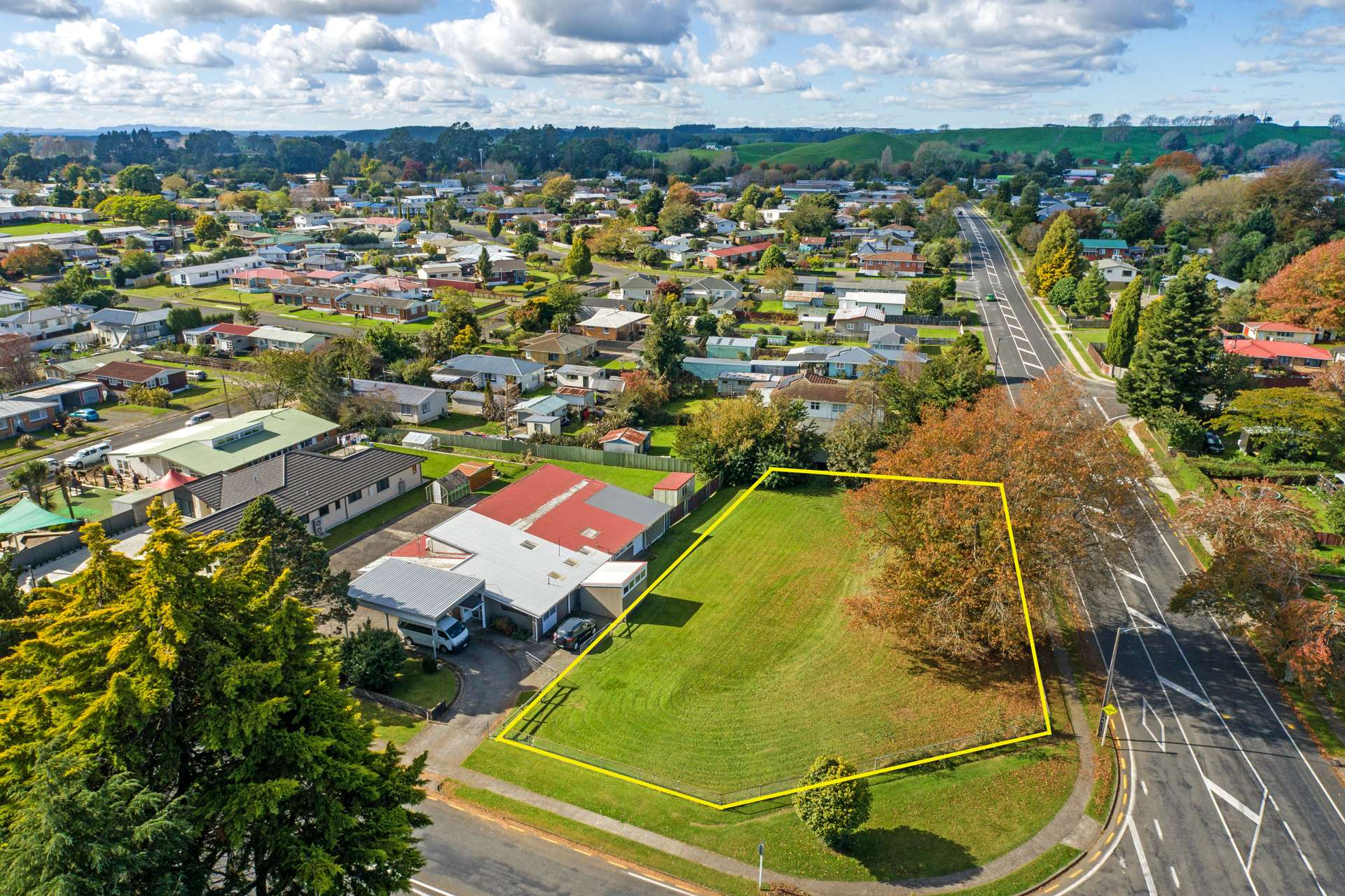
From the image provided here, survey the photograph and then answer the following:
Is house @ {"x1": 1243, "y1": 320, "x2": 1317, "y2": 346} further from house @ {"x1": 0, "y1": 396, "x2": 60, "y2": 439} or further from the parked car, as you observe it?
house @ {"x1": 0, "y1": 396, "x2": 60, "y2": 439}

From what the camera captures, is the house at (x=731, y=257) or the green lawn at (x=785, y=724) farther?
the house at (x=731, y=257)

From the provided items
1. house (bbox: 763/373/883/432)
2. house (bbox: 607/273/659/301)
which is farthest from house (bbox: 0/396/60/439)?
house (bbox: 607/273/659/301)

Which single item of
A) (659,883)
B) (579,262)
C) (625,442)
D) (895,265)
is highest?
(895,265)

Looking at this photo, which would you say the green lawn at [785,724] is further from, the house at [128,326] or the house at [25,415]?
the house at [128,326]

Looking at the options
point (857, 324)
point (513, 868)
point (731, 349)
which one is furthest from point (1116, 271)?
point (513, 868)

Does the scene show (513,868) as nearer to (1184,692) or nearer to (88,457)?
(1184,692)

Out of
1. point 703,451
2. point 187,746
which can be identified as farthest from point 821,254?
point 187,746

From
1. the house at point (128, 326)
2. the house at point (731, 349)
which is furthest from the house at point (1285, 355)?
the house at point (128, 326)

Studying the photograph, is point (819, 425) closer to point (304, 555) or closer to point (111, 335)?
point (304, 555)
